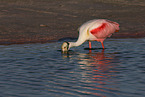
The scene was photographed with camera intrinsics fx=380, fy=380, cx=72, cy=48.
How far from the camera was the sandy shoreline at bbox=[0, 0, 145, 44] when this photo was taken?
18.5 m

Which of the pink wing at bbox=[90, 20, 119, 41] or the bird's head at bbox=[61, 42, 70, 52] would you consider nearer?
the bird's head at bbox=[61, 42, 70, 52]

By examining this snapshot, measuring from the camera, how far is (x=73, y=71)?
10.3 metres

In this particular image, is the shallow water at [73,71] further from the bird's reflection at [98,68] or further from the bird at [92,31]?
the bird at [92,31]

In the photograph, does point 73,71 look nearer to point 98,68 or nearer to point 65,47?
point 98,68

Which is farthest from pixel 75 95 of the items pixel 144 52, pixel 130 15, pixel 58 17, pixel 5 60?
pixel 130 15

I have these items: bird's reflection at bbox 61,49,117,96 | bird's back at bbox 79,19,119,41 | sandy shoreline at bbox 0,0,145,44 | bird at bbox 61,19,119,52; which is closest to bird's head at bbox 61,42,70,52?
bird at bbox 61,19,119,52

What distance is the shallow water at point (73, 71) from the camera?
798 cm

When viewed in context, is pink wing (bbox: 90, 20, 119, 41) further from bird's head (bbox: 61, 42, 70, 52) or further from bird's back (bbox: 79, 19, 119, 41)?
bird's head (bbox: 61, 42, 70, 52)

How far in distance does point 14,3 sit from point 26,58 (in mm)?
15896

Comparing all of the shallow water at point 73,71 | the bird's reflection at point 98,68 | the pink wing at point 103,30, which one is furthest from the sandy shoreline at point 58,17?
A: the bird's reflection at point 98,68

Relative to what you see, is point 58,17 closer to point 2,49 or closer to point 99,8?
point 99,8

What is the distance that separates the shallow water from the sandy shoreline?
2726mm

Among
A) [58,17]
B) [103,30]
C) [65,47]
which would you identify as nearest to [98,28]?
[103,30]

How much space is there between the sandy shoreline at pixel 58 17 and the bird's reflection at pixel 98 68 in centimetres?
474
